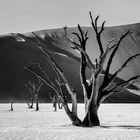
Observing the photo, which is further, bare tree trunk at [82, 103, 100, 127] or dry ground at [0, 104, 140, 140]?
bare tree trunk at [82, 103, 100, 127]

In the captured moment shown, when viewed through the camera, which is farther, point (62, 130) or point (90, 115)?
point (90, 115)

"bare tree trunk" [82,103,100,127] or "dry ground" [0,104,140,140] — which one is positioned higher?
"bare tree trunk" [82,103,100,127]

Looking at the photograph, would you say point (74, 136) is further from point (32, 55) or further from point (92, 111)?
point (32, 55)

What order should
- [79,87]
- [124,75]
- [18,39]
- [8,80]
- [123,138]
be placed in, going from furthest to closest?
[124,75] < [18,39] < [79,87] < [8,80] < [123,138]

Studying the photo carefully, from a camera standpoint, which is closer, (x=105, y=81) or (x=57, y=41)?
(x=105, y=81)

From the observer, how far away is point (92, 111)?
16609 millimetres

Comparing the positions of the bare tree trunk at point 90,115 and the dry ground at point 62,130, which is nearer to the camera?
the dry ground at point 62,130

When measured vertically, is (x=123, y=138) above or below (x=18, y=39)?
below

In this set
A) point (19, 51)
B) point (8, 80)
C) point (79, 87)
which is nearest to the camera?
point (8, 80)

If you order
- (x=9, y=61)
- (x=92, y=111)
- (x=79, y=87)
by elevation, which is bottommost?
(x=92, y=111)

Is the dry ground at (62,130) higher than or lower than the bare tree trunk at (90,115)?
lower

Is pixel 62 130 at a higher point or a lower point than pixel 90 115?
lower

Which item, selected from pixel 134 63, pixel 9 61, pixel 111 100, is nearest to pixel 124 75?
pixel 134 63

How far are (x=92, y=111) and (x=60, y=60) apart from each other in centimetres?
12648
